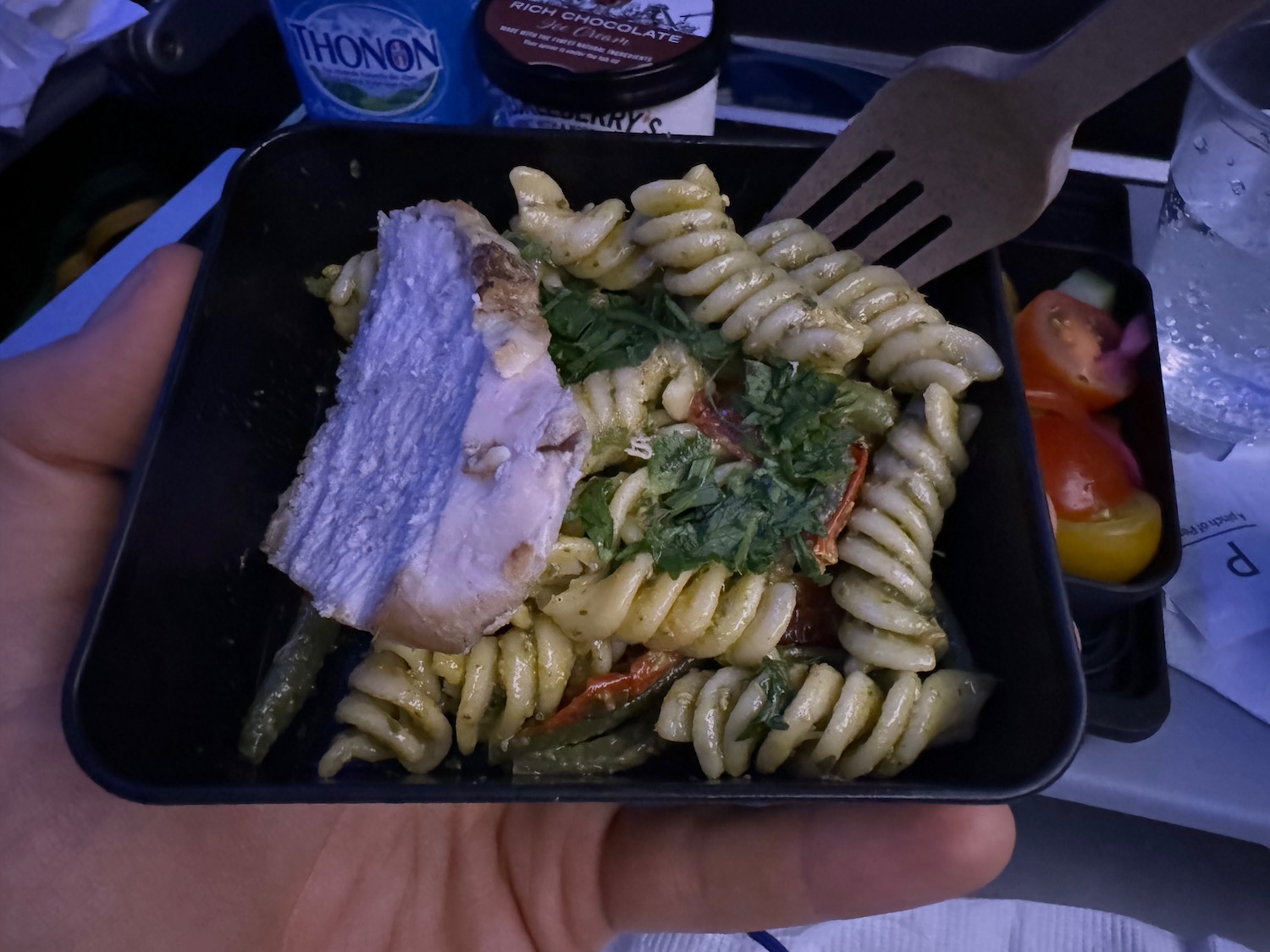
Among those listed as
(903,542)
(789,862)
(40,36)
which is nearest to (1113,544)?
(903,542)

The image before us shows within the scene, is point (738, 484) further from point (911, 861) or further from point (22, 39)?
point (22, 39)

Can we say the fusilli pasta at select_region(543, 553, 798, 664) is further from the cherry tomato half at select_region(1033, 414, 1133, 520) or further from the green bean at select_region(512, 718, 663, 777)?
the cherry tomato half at select_region(1033, 414, 1133, 520)

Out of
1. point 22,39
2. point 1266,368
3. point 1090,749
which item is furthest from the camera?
point 22,39

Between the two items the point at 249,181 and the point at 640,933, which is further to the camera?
the point at 640,933

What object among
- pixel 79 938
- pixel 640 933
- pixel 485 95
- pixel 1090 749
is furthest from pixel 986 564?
pixel 485 95

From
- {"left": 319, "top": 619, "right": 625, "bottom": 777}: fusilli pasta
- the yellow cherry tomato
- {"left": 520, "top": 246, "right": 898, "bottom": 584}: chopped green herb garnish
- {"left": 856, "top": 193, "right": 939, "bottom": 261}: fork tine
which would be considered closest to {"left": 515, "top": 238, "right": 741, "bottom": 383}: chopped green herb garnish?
{"left": 520, "top": 246, "right": 898, "bottom": 584}: chopped green herb garnish

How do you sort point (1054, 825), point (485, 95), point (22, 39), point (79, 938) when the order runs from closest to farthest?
point (79, 938)
point (1054, 825)
point (485, 95)
point (22, 39)

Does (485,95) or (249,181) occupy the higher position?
(249,181)

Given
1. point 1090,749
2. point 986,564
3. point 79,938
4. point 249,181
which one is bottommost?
point 1090,749
